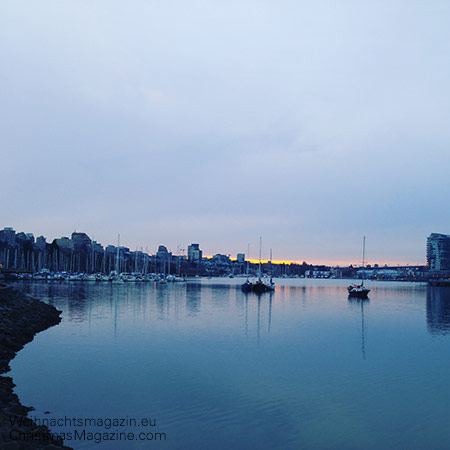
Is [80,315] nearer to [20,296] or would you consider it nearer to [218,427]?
[20,296]

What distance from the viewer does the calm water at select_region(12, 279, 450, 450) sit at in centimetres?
1712

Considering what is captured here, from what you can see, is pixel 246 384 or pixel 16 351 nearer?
pixel 246 384

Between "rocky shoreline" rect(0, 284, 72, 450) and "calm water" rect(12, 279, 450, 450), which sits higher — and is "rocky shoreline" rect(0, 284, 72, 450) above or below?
above

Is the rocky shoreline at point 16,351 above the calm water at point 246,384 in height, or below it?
above

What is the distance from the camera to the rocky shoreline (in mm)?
14164

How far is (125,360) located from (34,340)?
39.6 ft

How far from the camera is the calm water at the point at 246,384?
56.2 ft

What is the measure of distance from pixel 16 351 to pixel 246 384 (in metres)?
19.2

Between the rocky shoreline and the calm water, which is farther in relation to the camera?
the calm water

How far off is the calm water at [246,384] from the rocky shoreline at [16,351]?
34.8 inches

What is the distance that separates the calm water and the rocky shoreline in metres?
0.88

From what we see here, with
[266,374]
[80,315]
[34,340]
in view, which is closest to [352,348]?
[266,374]

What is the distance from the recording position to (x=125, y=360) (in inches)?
1154

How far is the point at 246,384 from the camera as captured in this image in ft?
77.8
